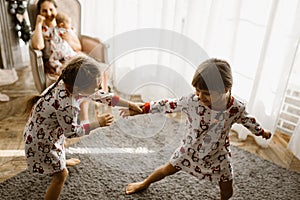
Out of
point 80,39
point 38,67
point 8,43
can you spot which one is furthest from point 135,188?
point 8,43

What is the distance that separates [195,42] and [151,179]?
1.23 meters

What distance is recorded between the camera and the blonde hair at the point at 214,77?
1255 mm

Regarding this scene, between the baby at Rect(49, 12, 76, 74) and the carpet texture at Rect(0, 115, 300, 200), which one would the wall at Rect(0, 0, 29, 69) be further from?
the carpet texture at Rect(0, 115, 300, 200)

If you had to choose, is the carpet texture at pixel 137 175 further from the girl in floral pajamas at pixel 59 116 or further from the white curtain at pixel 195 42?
the white curtain at pixel 195 42

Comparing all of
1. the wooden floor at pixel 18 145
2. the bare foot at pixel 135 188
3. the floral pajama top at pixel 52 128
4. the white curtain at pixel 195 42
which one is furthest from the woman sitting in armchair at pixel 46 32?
the bare foot at pixel 135 188

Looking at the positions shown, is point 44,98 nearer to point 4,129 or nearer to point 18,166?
point 18,166

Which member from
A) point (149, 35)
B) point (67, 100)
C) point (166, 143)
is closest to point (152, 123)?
point (166, 143)

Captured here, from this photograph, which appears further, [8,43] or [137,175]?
[8,43]

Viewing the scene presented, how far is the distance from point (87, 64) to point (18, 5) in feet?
6.91

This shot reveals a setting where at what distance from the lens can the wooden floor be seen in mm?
1862

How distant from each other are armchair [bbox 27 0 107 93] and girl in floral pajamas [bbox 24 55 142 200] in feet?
2.61

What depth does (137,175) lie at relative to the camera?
5.98 feet

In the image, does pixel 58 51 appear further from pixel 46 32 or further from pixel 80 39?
pixel 80 39

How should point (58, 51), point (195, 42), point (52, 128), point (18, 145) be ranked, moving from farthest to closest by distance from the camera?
point (195, 42)
point (58, 51)
point (18, 145)
point (52, 128)
